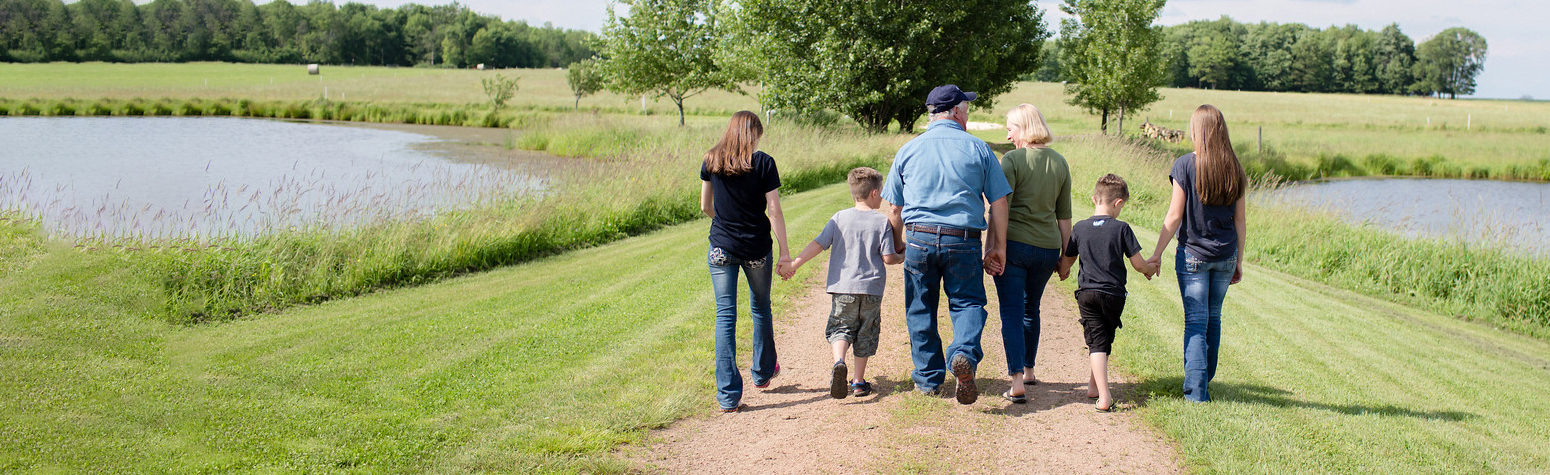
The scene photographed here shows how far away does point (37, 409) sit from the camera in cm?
567

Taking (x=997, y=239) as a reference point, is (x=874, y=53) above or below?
above

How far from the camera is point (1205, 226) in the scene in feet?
16.5

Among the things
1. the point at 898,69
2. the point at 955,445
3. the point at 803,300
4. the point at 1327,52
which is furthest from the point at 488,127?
the point at 1327,52

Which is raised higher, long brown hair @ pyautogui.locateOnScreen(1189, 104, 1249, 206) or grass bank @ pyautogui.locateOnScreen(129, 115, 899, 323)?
long brown hair @ pyautogui.locateOnScreen(1189, 104, 1249, 206)

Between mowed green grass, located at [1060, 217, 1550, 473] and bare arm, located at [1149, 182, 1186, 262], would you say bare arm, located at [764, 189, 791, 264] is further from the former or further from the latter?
mowed green grass, located at [1060, 217, 1550, 473]

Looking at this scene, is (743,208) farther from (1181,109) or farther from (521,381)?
(1181,109)

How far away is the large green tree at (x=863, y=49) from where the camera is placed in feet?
86.0

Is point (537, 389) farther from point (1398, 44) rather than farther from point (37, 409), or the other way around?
point (1398, 44)

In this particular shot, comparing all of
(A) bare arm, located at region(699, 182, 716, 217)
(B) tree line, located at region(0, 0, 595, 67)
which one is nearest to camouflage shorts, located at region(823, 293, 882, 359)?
(A) bare arm, located at region(699, 182, 716, 217)

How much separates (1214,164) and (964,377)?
67.8 inches

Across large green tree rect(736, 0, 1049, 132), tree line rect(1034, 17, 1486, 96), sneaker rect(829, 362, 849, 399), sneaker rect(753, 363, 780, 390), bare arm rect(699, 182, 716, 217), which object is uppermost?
tree line rect(1034, 17, 1486, 96)

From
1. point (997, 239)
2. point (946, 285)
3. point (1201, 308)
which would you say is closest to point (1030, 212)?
point (997, 239)

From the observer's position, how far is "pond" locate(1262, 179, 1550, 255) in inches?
534

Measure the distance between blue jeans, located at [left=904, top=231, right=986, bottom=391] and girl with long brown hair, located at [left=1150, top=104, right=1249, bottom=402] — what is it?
3.18ft
